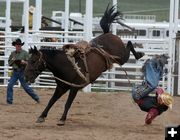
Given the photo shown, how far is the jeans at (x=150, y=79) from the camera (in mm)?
10602

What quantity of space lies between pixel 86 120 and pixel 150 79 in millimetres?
1549

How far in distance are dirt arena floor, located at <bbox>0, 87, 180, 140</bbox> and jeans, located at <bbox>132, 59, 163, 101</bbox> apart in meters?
0.57

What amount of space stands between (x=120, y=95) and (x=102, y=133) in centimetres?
668

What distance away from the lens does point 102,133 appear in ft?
31.9

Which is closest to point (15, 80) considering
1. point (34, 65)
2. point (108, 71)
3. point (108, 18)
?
point (108, 18)

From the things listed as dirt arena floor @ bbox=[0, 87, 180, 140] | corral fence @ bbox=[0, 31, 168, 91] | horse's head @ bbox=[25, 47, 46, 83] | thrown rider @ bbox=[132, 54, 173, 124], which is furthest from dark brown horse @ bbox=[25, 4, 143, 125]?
corral fence @ bbox=[0, 31, 168, 91]

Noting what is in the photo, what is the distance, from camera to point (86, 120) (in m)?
11.5

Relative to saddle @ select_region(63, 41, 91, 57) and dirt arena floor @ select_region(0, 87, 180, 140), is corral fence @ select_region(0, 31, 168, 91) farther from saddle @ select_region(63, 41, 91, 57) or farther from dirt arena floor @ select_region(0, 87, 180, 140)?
saddle @ select_region(63, 41, 91, 57)

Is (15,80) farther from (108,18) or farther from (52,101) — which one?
(52,101)

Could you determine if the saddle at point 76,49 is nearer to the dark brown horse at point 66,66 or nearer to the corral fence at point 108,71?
the dark brown horse at point 66,66

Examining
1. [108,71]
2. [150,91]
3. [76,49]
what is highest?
[76,49]

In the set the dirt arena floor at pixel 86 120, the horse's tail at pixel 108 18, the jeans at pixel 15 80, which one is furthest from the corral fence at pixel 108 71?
the horse's tail at pixel 108 18

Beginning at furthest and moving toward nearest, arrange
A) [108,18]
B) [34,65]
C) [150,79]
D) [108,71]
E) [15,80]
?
1. [108,71]
2. [15,80]
3. [108,18]
4. [150,79]
5. [34,65]

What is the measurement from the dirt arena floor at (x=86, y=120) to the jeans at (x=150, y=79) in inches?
22.6
